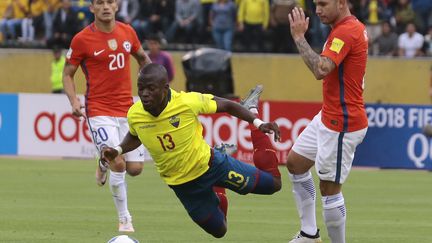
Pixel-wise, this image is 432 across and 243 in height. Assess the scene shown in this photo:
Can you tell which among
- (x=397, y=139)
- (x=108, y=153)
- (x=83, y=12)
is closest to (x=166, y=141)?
(x=108, y=153)

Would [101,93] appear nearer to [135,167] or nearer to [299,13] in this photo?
[135,167]

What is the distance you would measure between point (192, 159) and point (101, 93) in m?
3.21

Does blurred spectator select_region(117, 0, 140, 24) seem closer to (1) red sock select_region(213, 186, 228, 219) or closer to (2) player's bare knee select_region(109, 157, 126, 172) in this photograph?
(2) player's bare knee select_region(109, 157, 126, 172)

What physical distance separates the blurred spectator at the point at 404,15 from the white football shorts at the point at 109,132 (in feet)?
50.2

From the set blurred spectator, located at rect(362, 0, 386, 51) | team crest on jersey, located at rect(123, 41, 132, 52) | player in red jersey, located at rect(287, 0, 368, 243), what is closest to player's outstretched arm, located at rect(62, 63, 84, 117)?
team crest on jersey, located at rect(123, 41, 132, 52)

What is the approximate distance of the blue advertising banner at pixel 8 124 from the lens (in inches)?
979

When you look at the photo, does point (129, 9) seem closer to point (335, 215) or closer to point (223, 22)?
point (223, 22)

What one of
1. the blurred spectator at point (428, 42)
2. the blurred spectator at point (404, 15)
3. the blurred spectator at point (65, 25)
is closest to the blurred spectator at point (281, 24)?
the blurred spectator at point (404, 15)

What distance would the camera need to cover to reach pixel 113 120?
544 inches

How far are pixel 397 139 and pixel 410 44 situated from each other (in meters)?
6.20

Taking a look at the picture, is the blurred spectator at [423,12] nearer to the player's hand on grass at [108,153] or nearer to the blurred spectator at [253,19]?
the blurred spectator at [253,19]

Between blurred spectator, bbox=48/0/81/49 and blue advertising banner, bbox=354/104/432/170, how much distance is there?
9819 mm

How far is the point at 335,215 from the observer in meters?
11.0

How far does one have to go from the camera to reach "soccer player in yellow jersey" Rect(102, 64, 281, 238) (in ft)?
34.5
